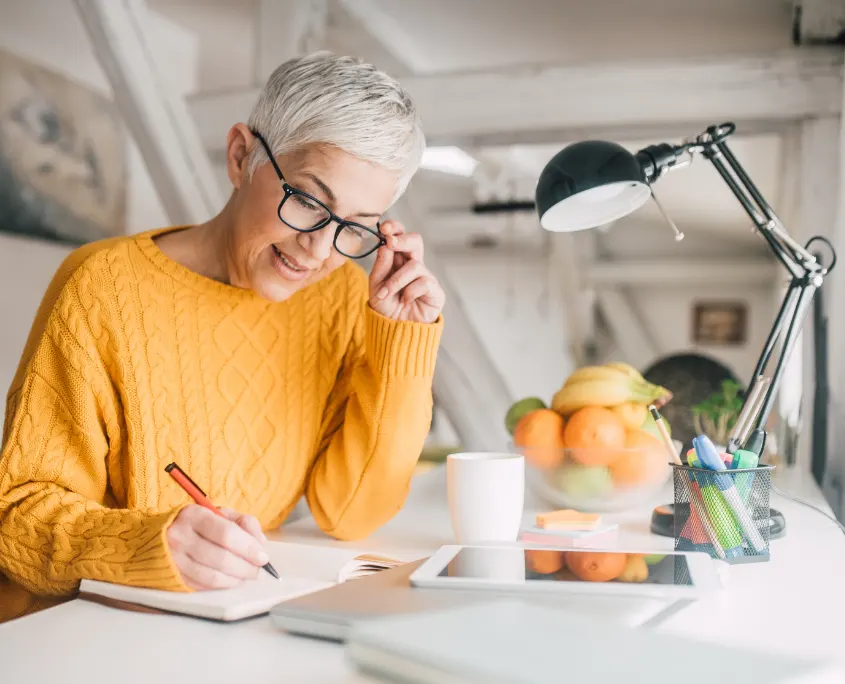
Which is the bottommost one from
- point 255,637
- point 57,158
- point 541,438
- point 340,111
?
point 255,637

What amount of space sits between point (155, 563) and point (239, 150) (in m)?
0.66

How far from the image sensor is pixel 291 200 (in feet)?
3.65

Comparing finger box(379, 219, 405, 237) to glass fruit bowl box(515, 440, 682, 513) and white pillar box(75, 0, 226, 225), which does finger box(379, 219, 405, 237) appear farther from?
white pillar box(75, 0, 226, 225)

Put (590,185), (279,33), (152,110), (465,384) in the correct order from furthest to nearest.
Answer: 1. (465,384)
2. (279,33)
3. (152,110)
4. (590,185)

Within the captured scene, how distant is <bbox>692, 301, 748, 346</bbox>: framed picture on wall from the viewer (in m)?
8.07

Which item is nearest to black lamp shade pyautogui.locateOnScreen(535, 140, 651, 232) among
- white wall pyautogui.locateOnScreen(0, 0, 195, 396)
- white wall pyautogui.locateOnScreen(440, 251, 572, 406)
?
white wall pyautogui.locateOnScreen(0, 0, 195, 396)

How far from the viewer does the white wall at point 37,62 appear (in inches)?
94.7

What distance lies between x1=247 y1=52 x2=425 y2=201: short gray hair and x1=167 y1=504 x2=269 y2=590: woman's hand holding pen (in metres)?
0.54

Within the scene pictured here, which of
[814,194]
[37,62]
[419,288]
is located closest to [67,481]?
[419,288]

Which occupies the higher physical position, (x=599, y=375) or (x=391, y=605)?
(x=599, y=375)

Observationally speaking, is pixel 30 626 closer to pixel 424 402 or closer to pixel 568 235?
pixel 424 402

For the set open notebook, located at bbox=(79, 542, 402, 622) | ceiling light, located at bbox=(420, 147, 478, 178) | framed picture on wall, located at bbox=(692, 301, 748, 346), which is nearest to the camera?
open notebook, located at bbox=(79, 542, 402, 622)

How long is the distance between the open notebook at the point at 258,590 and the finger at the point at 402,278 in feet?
1.29

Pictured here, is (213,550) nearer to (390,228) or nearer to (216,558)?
(216,558)
